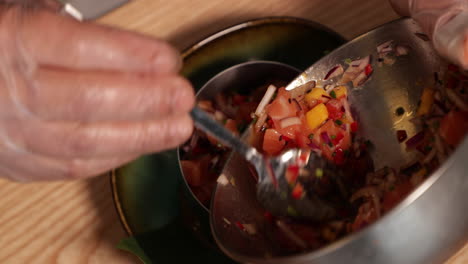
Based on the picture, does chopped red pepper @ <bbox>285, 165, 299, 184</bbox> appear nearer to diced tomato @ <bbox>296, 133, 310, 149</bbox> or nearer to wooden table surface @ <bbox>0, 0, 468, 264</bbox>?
diced tomato @ <bbox>296, 133, 310, 149</bbox>

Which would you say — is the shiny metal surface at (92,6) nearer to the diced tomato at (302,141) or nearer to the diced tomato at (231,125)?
the diced tomato at (231,125)

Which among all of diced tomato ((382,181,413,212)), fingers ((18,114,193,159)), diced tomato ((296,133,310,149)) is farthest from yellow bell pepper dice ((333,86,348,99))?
fingers ((18,114,193,159))

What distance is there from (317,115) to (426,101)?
0.66 ft

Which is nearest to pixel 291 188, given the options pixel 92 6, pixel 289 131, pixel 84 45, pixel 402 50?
pixel 289 131

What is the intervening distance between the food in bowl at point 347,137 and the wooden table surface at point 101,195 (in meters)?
0.22

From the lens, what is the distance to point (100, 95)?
0.60m

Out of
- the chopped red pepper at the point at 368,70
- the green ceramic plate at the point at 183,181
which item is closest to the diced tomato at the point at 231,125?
the green ceramic plate at the point at 183,181

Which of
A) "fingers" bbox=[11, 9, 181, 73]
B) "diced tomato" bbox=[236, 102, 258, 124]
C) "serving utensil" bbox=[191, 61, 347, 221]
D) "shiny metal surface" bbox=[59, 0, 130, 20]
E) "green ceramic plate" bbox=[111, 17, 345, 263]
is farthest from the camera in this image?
"shiny metal surface" bbox=[59, 0, 130, 20]

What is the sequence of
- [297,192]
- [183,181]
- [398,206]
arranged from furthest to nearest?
[183,181], [297,192], [398,206]

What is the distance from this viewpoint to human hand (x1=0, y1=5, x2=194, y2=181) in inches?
23.7

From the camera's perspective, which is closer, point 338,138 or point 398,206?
point 398,206

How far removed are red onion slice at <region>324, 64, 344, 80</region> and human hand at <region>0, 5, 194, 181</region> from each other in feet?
1.19

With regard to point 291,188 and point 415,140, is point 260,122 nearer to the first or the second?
point 291,188

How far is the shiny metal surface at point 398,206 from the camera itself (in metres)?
0.62
